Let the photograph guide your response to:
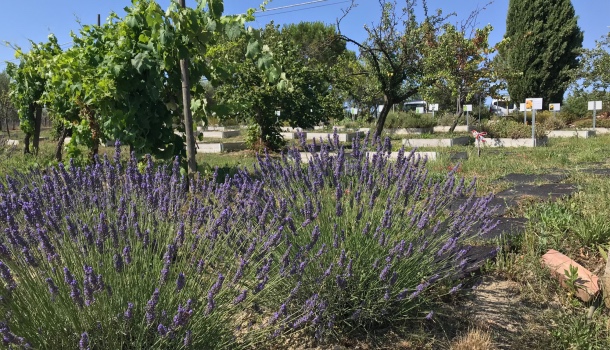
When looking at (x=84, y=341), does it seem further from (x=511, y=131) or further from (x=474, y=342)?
(x=511, y=131)

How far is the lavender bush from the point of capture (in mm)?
1545

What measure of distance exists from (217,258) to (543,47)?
32.0 meters

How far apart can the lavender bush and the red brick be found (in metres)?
0.66

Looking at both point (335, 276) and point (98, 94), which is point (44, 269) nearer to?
point (335, 276)

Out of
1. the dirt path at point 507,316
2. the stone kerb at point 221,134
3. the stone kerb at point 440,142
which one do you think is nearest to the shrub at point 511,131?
the stone kerb at point 440,142

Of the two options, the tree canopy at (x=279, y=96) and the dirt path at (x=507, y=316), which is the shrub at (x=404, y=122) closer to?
the tree canopy at (x=279, y=96)

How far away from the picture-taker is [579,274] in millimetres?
2582

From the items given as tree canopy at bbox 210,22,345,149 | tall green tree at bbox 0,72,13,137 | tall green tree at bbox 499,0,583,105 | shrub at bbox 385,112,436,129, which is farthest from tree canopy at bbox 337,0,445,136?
tall green tree at bbox 0,72,13,137

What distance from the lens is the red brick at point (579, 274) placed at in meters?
2.46

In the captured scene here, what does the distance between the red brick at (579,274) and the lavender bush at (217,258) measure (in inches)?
26.0

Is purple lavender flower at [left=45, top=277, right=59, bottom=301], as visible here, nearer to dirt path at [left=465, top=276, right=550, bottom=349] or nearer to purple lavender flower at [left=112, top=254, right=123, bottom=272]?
purple lavender flower at [left=112, top=254, right=123, bottom=272]

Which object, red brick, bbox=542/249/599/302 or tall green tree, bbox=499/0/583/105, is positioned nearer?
red brick, bbox=542/249/599/302

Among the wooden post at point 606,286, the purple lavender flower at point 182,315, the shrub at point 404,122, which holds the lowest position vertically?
the wooden post at point 606,286

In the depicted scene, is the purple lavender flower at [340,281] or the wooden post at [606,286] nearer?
the purple lavender flower at [340,281]
